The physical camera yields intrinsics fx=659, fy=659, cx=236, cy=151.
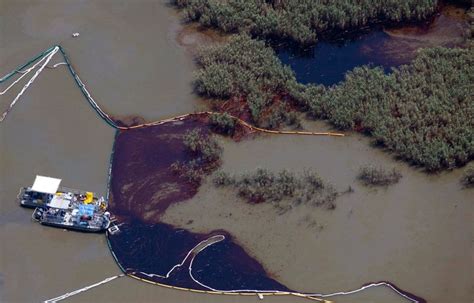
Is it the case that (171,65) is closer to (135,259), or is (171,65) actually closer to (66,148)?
(66,148)

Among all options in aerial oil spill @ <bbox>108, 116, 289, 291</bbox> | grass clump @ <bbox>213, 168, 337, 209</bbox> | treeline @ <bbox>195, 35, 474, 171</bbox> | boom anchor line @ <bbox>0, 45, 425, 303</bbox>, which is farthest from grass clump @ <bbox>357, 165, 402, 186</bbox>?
aerial oil spill @ <bbox>108, 116, 289, 291</bbox>

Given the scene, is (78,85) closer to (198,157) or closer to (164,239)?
(198,157)

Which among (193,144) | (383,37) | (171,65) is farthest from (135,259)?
(383,37)

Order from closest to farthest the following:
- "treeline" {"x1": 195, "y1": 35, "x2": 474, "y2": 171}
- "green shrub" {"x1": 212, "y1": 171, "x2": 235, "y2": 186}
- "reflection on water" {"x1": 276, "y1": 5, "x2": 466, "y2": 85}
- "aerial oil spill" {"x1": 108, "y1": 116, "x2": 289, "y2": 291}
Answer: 1. "aerial oil spill" {"x1": 108, "y1": 116, "x2": 289, "y2": 291}
2. "green shrub" {"x1": 212, "y1": 171, "x2": 235, "y2": 186}
3. "treeline" {"x1": 195, "y1": 35, "x2": 474, "y2": 171}
4. "reflection on water" {"x1": 276, "y1": 5, "x2": 466, "y2": 85}

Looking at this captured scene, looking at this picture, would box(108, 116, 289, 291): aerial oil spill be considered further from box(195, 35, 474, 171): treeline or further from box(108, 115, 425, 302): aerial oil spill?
box(195, 35, 474, 171): treeline

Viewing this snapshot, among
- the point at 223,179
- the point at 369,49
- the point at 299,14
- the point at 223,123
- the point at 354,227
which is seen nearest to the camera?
the point at 354,227

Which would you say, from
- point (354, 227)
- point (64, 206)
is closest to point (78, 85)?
point (64, 206)

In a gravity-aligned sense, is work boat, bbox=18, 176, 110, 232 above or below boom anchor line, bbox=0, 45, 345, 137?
below
